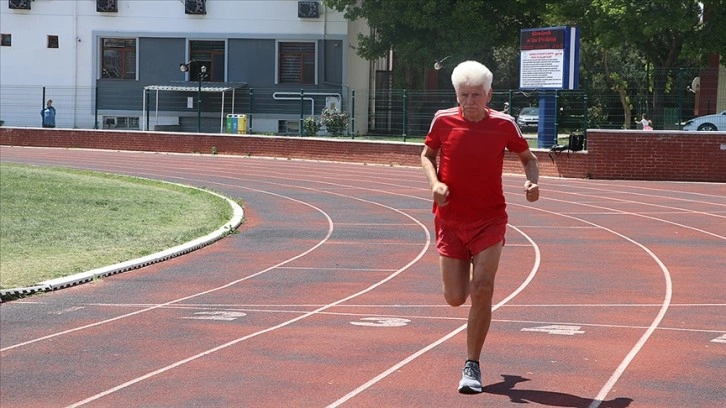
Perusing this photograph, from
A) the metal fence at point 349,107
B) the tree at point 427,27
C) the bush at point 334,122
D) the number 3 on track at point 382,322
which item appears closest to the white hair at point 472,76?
the number 3 on track at point 382,322

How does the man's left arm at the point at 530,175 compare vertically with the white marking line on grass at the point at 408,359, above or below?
above

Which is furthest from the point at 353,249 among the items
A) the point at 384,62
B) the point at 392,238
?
the point at 384,62

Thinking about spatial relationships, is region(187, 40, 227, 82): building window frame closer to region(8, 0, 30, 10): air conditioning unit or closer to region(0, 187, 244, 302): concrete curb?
region(8, 0, 30, 10): air conditioning unit

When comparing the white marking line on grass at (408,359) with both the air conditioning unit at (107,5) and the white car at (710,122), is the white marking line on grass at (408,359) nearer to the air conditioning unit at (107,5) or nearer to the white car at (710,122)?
the white car at (710,122)

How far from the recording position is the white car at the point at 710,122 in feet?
109

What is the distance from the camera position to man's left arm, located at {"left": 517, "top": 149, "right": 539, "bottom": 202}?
7.25m

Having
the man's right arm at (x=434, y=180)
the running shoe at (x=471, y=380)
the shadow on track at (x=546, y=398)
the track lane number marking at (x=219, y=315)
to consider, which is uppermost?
the man's right arm at (x=434, y=180)

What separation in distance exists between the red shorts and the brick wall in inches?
891

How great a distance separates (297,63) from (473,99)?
41533 mm

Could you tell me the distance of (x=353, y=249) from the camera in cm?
1630

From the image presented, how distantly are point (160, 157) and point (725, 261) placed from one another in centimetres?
2487

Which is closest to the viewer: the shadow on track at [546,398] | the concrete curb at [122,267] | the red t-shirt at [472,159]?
the red t-shirt at [472,159]

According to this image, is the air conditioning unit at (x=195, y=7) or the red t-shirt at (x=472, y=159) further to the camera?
the air conditioning unit at (x=195, y=7)

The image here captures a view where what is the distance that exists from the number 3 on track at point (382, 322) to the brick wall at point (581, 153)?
19713mm
